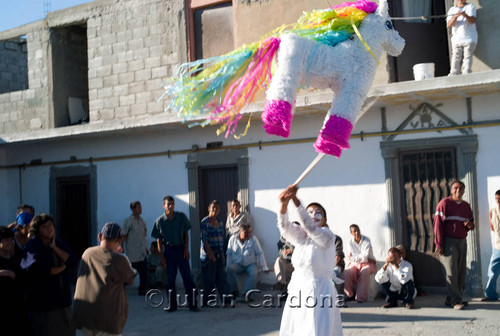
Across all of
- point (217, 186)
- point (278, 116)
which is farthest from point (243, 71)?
point (217, 186)

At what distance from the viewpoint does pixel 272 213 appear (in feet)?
36.2

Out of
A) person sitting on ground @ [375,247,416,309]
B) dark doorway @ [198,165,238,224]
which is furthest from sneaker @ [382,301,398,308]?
dark doorway @ [198,165,238,224]

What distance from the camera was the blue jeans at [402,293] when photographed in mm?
8859

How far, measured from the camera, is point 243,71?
189 inches

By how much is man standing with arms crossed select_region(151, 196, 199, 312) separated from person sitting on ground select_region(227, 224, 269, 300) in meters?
0.87

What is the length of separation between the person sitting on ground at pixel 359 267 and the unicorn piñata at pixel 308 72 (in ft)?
17.3

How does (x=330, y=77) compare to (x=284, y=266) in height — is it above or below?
above

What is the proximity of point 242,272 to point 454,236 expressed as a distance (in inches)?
126

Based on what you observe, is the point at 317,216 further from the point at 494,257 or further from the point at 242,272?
the point at 242,272

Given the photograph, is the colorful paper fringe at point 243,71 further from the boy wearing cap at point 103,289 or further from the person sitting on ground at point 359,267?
the person sitting on ground at point 359,267

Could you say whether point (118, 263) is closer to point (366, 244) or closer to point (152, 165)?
point (366, 244)

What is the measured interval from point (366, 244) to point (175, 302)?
2.93 metres

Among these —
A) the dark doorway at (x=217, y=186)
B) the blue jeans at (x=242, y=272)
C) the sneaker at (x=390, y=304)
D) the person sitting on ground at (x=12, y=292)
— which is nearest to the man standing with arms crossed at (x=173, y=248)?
the blue jeans at (x=242, y=272)

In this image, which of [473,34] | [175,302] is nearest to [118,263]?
[175,302]
